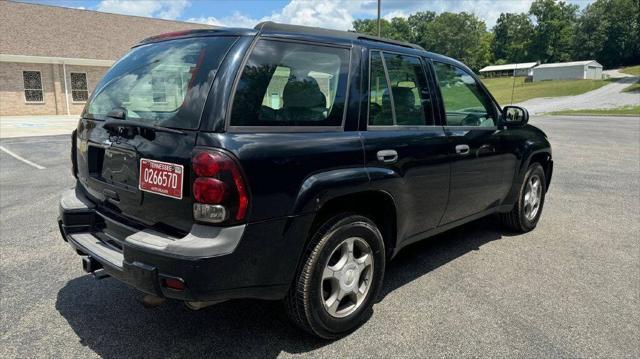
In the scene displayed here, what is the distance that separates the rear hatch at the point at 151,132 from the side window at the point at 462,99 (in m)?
2.02

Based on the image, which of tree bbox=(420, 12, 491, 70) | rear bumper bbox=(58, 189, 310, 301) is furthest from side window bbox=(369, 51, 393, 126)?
tree bbox=(420, 12, 491, 70)

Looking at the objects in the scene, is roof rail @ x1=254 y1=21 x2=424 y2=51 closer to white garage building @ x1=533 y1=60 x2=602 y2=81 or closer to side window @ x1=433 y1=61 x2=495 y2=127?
side window @ x1=433 y1=61 x2=495 y2=127

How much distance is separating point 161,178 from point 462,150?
249cm

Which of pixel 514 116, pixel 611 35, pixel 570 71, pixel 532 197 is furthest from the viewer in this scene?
pixel 611 35

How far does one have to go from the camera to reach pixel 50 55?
82.7ft

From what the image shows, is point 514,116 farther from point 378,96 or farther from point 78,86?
point 78,86

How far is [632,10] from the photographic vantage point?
9900 centimetres

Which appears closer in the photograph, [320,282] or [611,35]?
[320,282]

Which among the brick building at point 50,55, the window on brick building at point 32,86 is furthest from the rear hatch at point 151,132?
the window on brick building at point 32,86

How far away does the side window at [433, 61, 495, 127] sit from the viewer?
404 cm

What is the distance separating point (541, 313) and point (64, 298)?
3504 mm

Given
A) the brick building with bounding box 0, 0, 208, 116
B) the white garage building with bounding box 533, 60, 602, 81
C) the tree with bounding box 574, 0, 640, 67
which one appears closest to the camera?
the brick building with bounding box 0, 0, 208, 116

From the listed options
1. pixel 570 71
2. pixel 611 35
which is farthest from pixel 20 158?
pixel 611 35

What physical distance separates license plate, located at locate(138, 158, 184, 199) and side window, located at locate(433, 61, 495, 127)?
236cm
